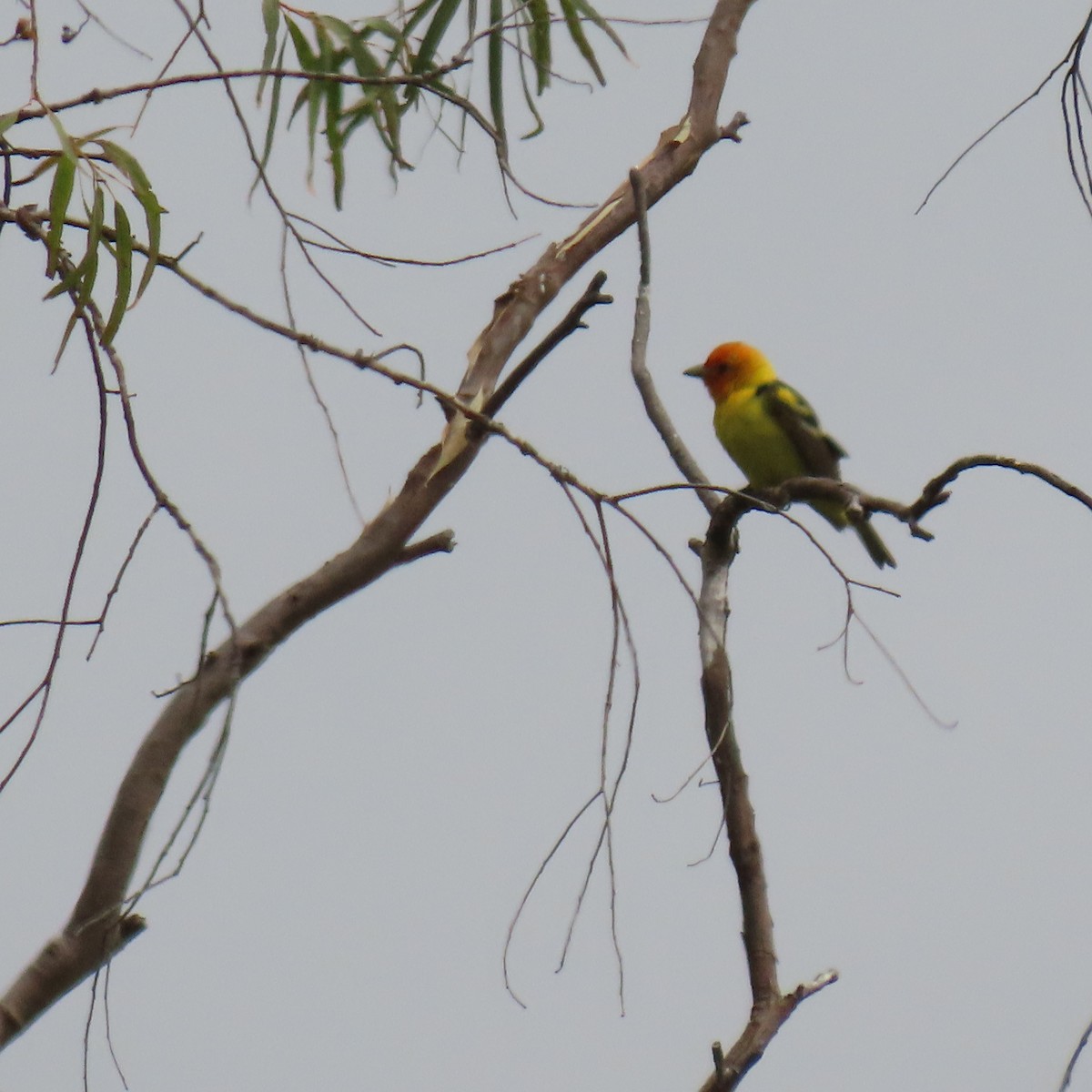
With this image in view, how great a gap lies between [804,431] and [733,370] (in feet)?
1.84

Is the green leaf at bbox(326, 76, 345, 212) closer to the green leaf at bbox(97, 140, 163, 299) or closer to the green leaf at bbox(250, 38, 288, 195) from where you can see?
the green leaf at bbox(250, 38, 288, 195)

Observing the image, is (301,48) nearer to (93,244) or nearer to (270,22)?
(270,22)

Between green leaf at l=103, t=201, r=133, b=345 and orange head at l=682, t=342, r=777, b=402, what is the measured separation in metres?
3.38

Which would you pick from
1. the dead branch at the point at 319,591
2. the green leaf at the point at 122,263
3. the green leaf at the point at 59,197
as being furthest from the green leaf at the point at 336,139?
the green leaf at the point at 59,197

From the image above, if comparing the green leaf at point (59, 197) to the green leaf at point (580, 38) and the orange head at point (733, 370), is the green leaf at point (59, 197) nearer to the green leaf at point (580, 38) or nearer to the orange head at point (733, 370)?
the green leaf at point (580, 38)

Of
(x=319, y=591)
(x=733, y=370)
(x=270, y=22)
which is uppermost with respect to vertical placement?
(x=733, y=370)

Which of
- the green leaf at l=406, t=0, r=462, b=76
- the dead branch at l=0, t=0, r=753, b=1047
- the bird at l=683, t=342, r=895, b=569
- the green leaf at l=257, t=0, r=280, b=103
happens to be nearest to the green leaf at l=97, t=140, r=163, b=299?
the green leaf at l=257, t=0, r=280, b=103

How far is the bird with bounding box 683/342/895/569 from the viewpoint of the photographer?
4699mm

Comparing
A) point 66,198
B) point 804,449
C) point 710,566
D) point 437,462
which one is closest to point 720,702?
point 710,566

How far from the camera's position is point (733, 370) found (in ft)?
17.0

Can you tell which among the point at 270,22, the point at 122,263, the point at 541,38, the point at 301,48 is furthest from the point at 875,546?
the point at 122,263

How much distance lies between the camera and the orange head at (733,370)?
16.8 ft

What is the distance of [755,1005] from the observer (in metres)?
2.09

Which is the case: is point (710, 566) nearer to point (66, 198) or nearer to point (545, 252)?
point (545, 252)
